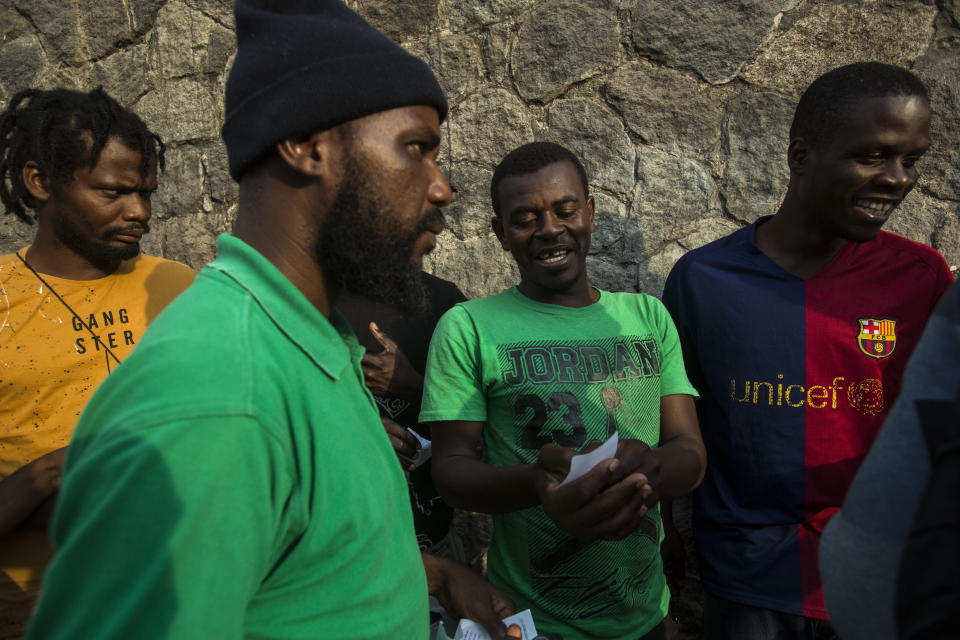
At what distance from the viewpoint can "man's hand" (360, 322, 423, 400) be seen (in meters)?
2.21

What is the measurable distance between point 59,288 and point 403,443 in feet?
4.29

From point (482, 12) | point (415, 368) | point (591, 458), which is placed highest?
point (482, 12)

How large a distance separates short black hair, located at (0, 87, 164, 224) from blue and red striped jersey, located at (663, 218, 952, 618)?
222 cm

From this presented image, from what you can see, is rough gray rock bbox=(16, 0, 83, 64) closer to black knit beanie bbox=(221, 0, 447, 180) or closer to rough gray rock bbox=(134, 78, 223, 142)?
Result: rough gray rock bbox=(134, 78, 223, 142)

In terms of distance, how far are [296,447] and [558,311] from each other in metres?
1.34

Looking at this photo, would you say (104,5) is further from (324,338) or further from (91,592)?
(91,592)

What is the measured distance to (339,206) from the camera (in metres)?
1.15

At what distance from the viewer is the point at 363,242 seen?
46.3 inches

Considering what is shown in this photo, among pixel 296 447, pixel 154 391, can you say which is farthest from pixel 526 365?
pixel 154 391

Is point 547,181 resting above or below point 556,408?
above

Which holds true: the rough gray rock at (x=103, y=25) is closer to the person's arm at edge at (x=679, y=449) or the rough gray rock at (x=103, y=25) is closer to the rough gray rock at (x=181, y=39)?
the rough gray rock at (x=181, y=39)

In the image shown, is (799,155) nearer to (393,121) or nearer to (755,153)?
(755,153)

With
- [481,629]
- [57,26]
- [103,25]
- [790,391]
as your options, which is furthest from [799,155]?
[57,26]

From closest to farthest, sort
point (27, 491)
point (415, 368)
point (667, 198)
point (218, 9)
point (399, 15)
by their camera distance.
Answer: point (27, 491), point (415, 368), point (667, 198), point (399, 15), point (218, 9)
